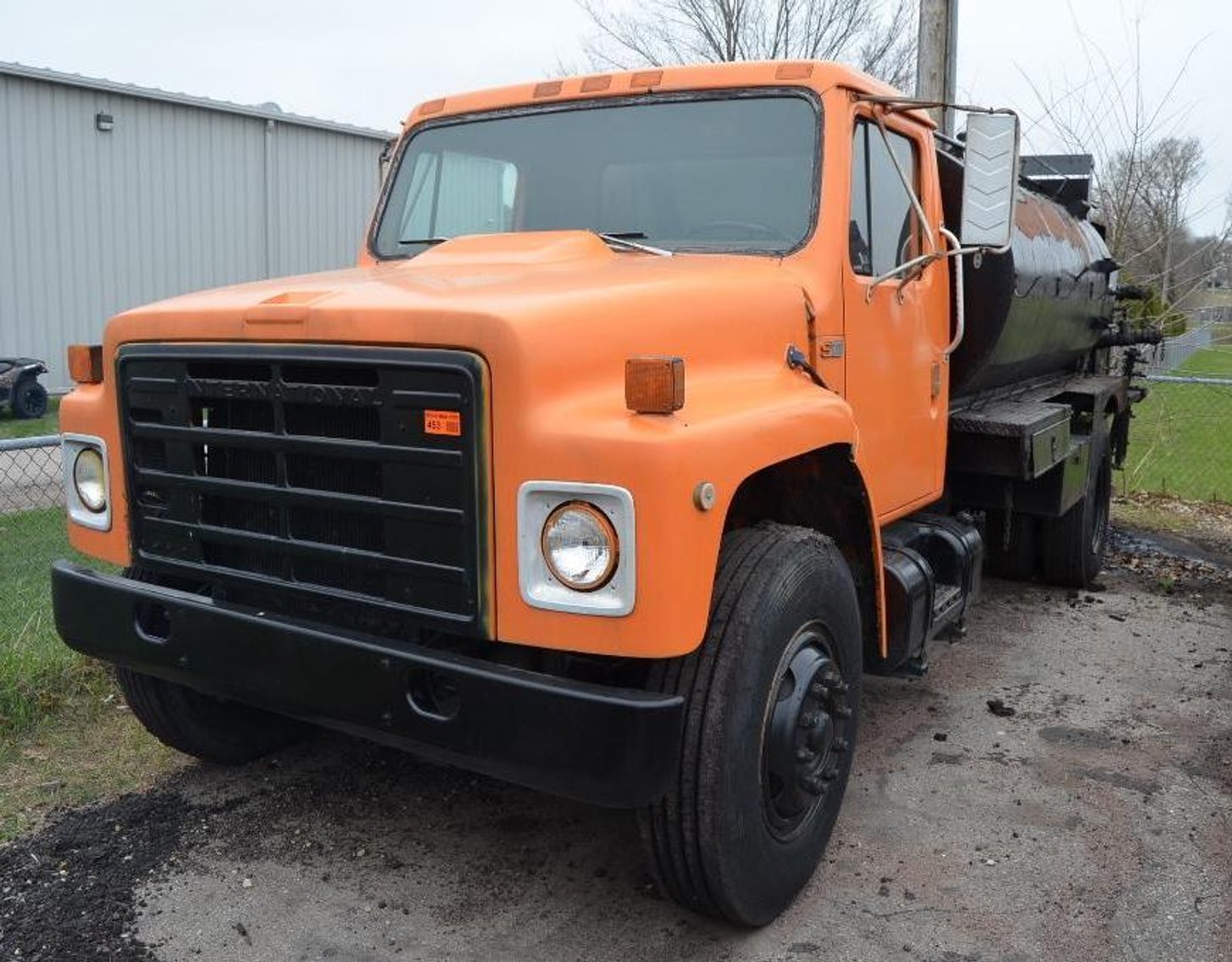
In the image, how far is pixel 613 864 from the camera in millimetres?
3502

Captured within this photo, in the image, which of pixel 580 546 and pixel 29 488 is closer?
pixel 580 546

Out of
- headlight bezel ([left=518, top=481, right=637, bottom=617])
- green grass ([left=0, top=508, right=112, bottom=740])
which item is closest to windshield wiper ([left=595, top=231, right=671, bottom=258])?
headlight bezel ([left=518, top=481, right=637, bottom=617])

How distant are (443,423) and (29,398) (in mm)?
11339

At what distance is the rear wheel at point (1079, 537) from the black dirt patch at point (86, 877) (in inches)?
198

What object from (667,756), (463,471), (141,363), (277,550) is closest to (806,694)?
(667,756)

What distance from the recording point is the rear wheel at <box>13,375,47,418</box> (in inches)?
478

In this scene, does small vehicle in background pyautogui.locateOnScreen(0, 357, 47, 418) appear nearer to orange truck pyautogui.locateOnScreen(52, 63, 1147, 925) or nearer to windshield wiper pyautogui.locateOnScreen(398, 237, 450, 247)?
orange truck pyautogui.locateOnScreen(52, 63, 1147, 925)

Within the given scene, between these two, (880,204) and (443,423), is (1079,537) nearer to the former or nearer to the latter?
(880,204)

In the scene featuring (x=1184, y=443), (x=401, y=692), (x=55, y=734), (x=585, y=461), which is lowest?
(x=1184, y=443)

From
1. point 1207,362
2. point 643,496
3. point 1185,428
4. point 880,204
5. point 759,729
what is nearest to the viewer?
point 643,496

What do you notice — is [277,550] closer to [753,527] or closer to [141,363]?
[141,363]

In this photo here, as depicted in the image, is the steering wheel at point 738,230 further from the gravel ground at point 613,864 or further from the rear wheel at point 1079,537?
the rear wheel at point 1079,537

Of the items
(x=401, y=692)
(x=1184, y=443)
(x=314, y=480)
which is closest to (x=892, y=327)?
(x=314, y=480)

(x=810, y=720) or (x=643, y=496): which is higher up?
(x=643, y=496)
